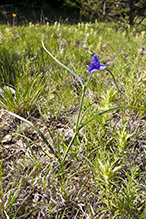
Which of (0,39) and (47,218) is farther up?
(0,39)

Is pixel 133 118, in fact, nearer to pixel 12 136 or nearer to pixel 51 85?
pixel 51 85

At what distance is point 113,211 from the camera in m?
1.20

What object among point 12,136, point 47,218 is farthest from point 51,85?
point 47,218

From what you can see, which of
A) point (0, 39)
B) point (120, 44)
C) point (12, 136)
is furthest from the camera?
point (120, 44)

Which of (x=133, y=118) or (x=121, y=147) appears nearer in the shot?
(x=121, y=147)

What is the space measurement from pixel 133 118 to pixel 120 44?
7.88 feet

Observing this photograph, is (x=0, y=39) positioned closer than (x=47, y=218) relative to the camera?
No

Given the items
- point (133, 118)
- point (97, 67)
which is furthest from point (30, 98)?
point (133, 118)

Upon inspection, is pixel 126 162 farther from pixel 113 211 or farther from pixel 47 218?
pixel 47 218

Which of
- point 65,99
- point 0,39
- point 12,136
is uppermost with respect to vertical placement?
point 0,39

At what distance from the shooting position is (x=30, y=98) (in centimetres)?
199

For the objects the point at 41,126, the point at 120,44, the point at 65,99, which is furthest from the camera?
the point at 120,44

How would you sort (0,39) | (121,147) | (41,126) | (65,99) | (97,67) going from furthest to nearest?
1. (0,39)
2. (65,99)
3. (41,126)
4. (121,147)
5. (97,67)

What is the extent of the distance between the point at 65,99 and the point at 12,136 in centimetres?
75
